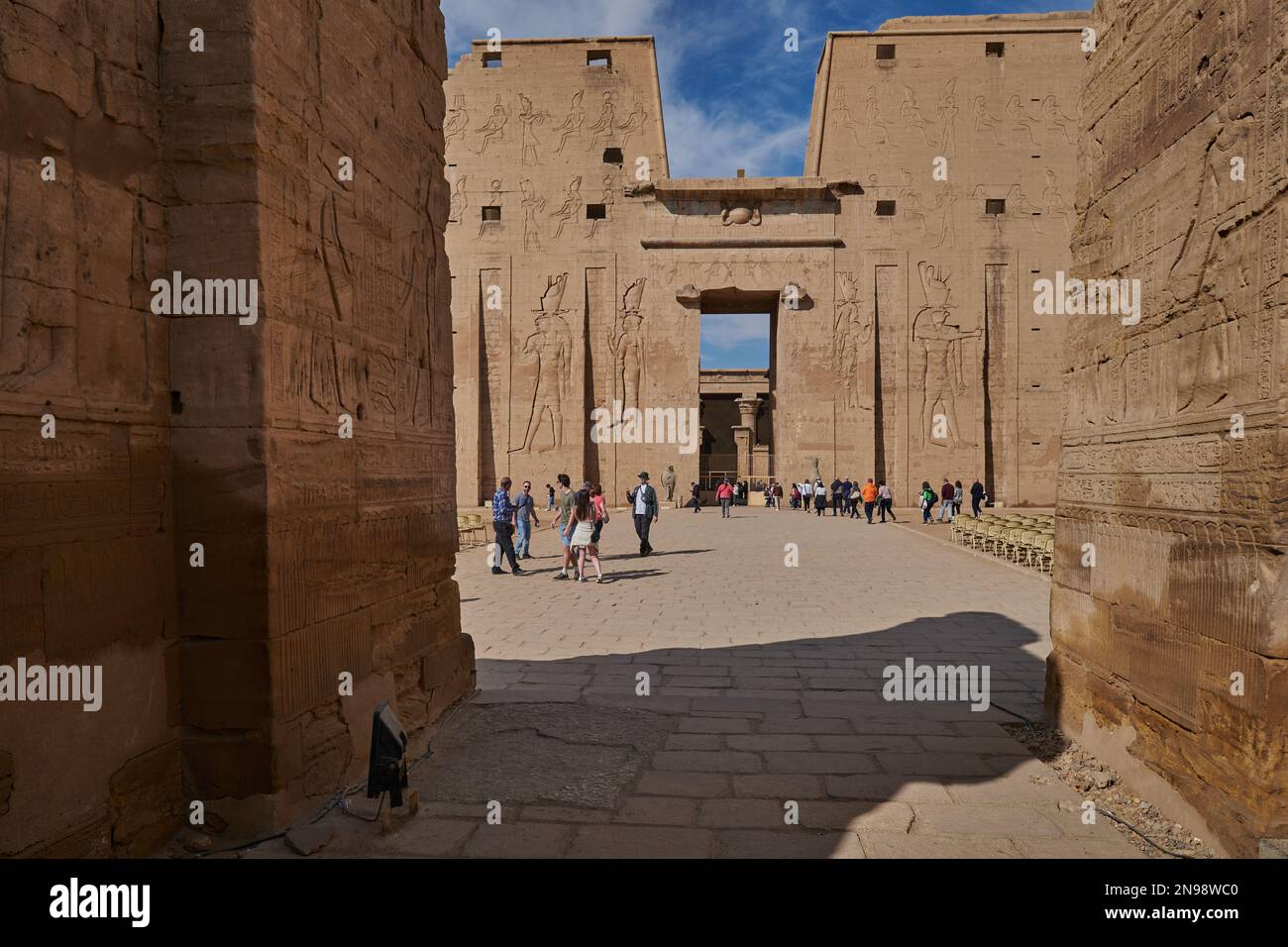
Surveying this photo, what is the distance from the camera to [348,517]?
3479 millimetres

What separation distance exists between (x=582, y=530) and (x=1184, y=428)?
753 centimetres

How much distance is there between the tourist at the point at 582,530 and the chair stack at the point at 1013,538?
6308 millimetres

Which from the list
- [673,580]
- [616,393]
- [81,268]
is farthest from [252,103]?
[616,393]

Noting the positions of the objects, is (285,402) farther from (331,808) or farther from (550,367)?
(550,367)

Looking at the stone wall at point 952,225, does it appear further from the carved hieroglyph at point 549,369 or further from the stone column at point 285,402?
the stone column at point 285,402

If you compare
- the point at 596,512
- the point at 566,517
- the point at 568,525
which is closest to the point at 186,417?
the point at 568,525

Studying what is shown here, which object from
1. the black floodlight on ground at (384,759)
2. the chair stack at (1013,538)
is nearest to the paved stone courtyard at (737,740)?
the black floodlight on ground at (384,759)

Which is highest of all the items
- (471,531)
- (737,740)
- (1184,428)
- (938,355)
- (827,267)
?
(827,267)

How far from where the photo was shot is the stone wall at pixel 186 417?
2.37 metres

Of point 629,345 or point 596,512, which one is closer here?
point 596,512

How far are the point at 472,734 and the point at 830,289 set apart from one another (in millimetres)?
24144

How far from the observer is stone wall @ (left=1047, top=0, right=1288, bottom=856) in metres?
2.76

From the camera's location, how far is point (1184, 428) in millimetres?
3270
